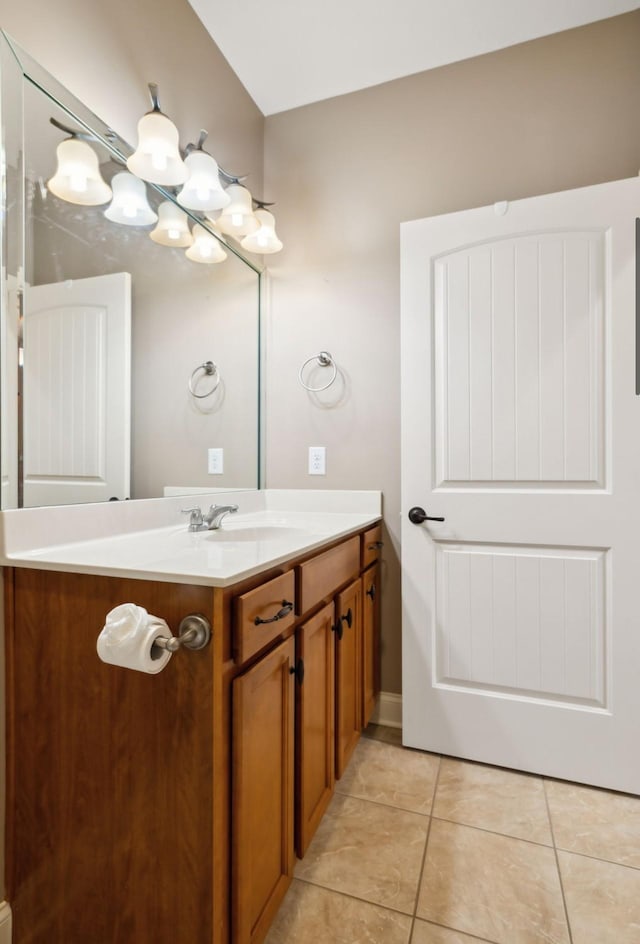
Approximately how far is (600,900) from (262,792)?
36.4 inches

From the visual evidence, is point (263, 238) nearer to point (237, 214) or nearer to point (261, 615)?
point (237, 214)

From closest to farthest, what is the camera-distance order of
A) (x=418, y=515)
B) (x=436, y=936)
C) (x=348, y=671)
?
Result: (x=436, y=936) → (x=348, y=671) → (x=418, y=515)

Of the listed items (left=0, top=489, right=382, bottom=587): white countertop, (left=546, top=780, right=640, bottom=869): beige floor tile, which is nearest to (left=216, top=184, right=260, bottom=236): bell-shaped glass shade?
(left=0, top=489, right=382, bottom=587): white countertop

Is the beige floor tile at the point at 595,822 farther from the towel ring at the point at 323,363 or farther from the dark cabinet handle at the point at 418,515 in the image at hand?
the towel ring at the point at 323,363

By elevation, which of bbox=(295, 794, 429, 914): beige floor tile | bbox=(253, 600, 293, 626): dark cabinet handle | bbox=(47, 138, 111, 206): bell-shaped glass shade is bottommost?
bbox=(295, 794, 429, 914): beige floor tile

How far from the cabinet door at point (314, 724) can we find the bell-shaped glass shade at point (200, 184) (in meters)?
1.40

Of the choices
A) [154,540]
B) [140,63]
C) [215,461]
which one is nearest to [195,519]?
[154,540]

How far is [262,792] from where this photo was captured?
94 cm

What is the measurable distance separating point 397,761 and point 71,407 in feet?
5.31

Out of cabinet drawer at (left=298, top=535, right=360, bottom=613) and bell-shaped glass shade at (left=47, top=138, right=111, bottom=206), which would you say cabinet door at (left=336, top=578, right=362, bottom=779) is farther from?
bell-shaped glass shade at (left=47, top=138, right=111, bottom=206)

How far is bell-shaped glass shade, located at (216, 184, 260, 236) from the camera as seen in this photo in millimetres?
1791

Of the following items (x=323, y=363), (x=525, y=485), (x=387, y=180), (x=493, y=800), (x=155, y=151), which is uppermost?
(x=387, y=180)

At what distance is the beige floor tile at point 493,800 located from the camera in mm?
1384

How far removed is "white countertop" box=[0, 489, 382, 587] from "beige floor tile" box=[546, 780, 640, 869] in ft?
3.54
